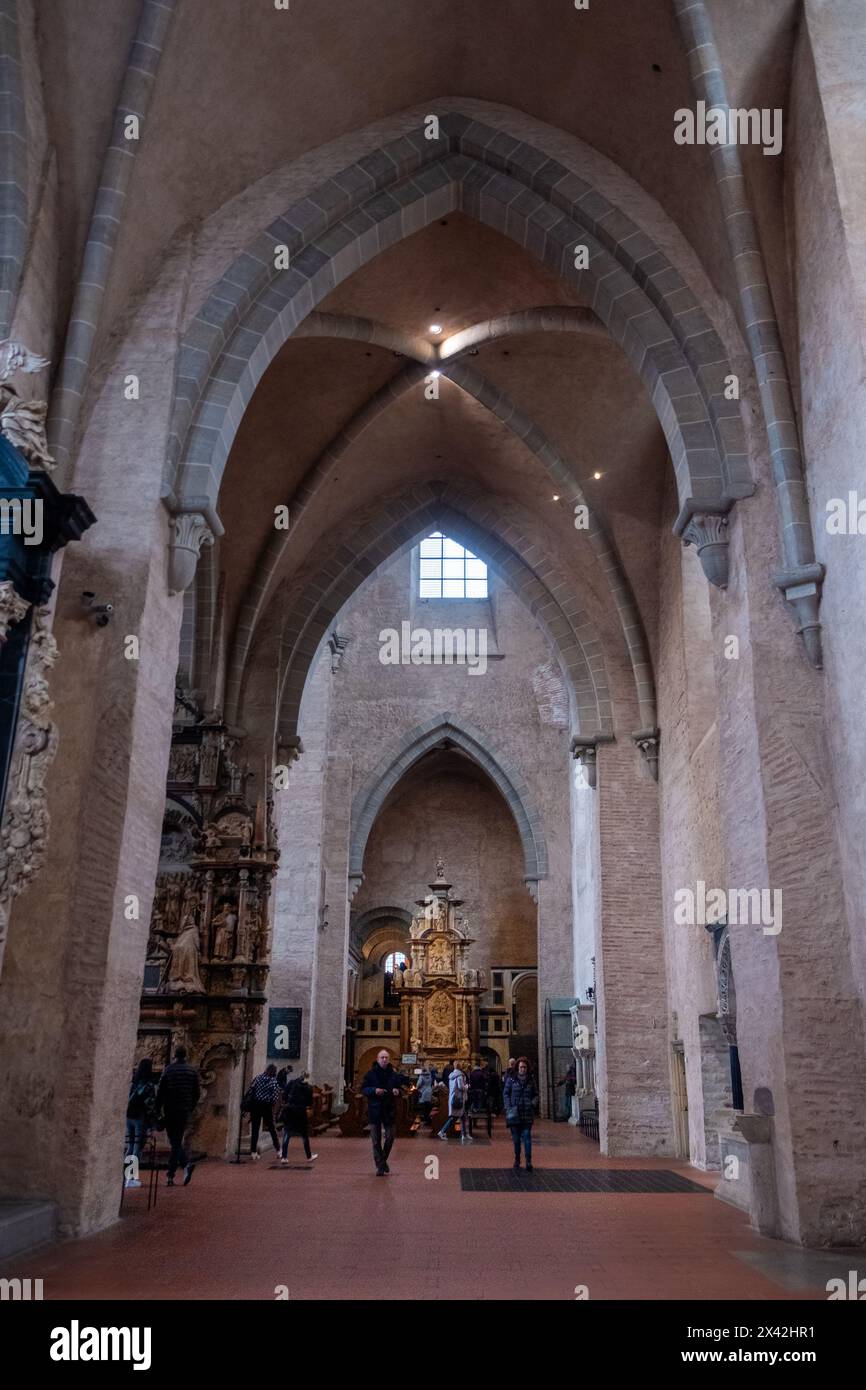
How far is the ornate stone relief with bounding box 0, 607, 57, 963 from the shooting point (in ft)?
22.1

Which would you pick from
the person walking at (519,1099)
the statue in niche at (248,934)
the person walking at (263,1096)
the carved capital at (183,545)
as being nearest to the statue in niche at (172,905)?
the statue in niche at (248,934)

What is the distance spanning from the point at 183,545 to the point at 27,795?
3888 mm

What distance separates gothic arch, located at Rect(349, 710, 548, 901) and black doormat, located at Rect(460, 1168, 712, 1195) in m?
15.9

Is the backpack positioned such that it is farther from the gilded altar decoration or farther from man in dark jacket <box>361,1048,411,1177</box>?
the gilded altar decoration

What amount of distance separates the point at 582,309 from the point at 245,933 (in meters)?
10.0

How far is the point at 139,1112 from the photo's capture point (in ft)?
37.4

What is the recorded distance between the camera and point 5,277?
8805 millimetres

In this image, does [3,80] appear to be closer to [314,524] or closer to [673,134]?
[673,134]

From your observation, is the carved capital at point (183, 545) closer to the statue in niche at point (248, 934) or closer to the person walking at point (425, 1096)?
the statue in niche at point (248, 934)

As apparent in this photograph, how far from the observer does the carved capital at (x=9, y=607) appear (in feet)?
22.3

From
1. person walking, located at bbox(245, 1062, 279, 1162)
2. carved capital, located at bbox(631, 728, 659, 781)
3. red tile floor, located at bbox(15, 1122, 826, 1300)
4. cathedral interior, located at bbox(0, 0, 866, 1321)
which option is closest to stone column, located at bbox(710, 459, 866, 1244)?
cathedral interior, located at bbox(0, 0, 866, 1321)

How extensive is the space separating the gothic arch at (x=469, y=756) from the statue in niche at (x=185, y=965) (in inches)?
517
